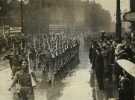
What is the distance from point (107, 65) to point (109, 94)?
0.88 m

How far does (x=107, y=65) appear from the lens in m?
14.8

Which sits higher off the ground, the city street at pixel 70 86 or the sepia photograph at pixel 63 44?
the sepia photograph at pixel 63 44

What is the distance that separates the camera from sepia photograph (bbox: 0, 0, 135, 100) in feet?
51.0

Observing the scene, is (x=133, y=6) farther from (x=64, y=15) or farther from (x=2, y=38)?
(x=2, y=38)

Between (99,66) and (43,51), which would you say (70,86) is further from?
(99,66)

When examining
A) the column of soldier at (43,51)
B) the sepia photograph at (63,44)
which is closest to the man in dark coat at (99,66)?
the sepia photograph at (63,44)

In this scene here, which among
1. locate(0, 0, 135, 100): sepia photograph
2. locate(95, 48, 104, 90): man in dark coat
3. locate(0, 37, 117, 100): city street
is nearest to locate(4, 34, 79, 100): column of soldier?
locate(0, 0, 135, 100): sepia photograph

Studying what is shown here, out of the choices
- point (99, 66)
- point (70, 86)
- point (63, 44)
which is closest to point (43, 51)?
point (63, 44)

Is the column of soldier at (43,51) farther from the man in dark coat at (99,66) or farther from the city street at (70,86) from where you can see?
the man in dark coat at (99,66)

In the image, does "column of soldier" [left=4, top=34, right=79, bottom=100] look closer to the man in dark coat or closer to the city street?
the city street

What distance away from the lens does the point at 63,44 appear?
2131 cm

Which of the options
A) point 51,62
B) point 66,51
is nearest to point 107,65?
point 51,62

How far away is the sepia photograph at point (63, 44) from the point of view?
15.5 metres

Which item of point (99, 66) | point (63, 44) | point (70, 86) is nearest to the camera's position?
point (99, 66)
